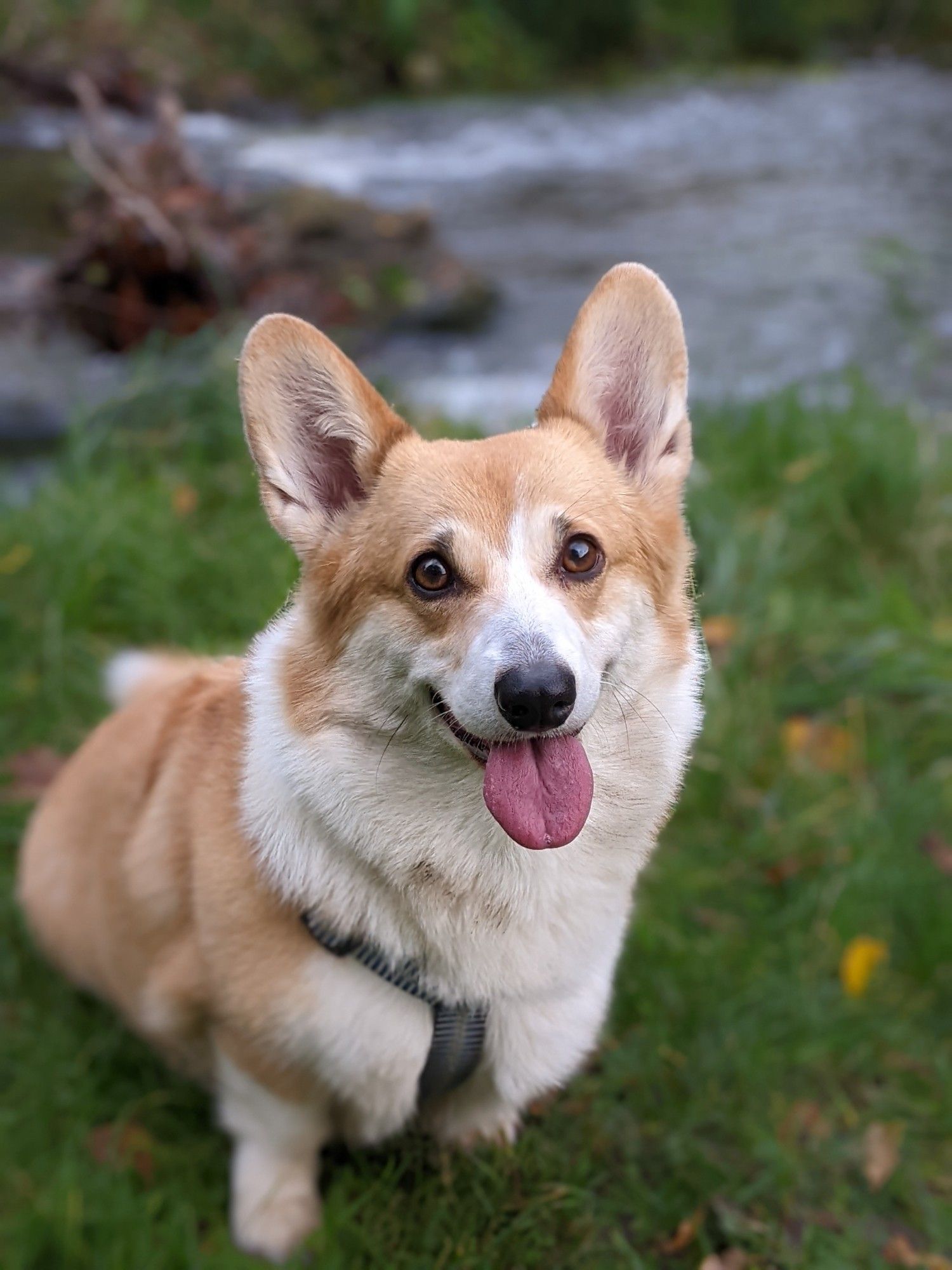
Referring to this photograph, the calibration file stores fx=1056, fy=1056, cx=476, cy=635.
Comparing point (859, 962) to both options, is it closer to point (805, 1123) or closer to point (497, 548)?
point (805, 1123)

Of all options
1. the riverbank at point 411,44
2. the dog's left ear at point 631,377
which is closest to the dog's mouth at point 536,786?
the dog's left ear at point 631,377

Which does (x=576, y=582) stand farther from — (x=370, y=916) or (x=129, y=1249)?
(x=129, y=1249)

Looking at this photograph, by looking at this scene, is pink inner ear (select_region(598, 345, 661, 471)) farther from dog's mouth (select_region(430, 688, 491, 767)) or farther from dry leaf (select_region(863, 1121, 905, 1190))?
dry leaf (select_region(863, 1121, 905, 1190))

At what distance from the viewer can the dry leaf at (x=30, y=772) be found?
323 cm

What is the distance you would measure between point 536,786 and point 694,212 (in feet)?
30.6

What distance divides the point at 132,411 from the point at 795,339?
450cm

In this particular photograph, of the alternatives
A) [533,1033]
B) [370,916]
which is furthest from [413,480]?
[533,1033]

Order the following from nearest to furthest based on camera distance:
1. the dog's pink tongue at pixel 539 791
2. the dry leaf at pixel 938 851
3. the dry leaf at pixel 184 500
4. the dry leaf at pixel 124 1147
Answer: the dog's pink tongue at pixel 539 791, the dry leaf at pixel 124 1147, the dry leaf at pixel 938 851, the dry leaf at pixel 184 500

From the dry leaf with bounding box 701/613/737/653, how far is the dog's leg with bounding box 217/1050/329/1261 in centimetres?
220

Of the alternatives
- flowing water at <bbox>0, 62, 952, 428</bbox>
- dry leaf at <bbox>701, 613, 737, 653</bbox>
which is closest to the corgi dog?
dry leaf at <bbox>701, 613, 737, 653</bbox>

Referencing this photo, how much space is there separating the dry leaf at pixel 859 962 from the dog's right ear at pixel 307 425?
1965 mm

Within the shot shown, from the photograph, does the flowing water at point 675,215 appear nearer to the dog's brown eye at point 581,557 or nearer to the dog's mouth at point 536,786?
the dog's brown eye at point 581,557

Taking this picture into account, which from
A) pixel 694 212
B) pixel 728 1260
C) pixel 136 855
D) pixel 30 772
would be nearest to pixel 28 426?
pixel 30 772

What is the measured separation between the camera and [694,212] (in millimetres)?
9836
